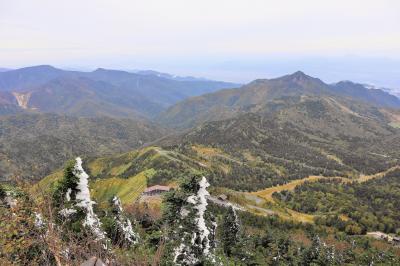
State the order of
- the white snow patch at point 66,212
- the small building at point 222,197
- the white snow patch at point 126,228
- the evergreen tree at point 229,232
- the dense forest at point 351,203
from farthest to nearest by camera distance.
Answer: the dense forest at point 351,203 < the small building at point 222,197 < the evergreen tree at point 229,232 < the white snow patch at point 126,228 < the white snow patch at point 66,212

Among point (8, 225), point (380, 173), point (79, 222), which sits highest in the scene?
point (8, 225)

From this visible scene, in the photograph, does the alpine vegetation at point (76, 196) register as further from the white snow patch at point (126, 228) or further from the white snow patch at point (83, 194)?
the white snow patch at point (126, 228)

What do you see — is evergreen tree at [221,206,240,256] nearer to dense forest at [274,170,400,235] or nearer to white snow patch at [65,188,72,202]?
white snow patch at [65,188,72,202]

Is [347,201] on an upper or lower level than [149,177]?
lower

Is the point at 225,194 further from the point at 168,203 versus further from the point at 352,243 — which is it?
the point at 168,203

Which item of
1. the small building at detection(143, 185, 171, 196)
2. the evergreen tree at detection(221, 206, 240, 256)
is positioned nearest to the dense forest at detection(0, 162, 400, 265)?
the evergreen tree at detection(221, 206, 240, 256)

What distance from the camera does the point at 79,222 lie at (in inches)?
1190

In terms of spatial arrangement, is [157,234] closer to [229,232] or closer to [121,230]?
[121,230]

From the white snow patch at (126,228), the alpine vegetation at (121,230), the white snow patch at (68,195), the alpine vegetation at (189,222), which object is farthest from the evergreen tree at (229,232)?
the white snow patch at (68,195)

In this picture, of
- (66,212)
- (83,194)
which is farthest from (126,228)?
(66,212)

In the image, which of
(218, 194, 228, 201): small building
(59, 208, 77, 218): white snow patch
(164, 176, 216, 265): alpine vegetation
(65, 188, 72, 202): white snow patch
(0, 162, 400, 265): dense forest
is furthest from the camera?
(218, 194, 228, 201): small building

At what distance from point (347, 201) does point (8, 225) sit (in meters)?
137

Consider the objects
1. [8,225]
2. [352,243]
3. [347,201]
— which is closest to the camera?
[8,225]

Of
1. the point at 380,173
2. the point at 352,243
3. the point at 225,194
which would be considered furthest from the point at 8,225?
the point at 380,173
